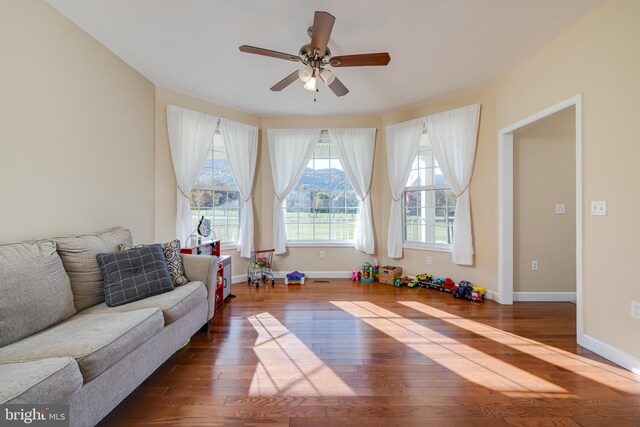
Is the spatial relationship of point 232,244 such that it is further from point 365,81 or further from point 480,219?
point 480,219

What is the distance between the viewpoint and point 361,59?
2.20m

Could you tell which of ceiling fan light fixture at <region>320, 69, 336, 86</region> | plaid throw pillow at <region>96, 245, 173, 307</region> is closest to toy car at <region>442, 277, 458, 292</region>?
ceiling fan light fixture at <region>320, 69, 336, 86</region>

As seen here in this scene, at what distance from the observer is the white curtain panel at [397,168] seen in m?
4.11

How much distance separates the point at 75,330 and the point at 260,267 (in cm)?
271

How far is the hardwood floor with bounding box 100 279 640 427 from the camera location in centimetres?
146

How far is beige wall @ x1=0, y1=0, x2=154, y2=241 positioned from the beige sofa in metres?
0.45

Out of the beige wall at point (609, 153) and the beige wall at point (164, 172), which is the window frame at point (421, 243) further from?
the beige wall at point (164, 172)

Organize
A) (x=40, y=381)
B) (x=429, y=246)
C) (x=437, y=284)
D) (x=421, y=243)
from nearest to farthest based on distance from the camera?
(x=40, y=381) < (x=437, y=284) < (x=429, y=246) < (x=421, y=243)

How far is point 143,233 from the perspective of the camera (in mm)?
3164

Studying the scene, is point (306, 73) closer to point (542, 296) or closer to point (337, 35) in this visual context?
point (337, 35)

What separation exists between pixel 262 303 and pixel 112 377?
1.94 m

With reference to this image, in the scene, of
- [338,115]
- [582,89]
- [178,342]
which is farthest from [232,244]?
[582,89]

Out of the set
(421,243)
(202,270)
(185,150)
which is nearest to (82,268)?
(202,270)

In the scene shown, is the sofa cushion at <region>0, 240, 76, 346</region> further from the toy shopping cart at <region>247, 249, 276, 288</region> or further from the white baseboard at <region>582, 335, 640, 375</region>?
the white baseboard at <region>582, 335, 640, 375</region>
